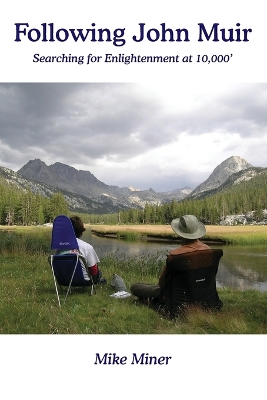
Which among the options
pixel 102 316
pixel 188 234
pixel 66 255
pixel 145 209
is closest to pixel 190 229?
pixel 188 234

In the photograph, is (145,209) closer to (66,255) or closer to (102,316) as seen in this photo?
(66,255)

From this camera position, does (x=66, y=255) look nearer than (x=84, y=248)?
Yes

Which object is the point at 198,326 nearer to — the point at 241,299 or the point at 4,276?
the point at 241,299

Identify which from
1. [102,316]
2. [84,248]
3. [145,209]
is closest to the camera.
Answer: [102,316]

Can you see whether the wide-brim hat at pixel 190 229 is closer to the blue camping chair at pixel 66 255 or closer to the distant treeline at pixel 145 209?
the blue camping chair at pixel 66 255

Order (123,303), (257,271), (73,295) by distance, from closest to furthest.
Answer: (123,303) → (73,295) → (257,271)

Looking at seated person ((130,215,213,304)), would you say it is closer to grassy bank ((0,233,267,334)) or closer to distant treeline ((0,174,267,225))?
grassy bank ((0,233,267,334))

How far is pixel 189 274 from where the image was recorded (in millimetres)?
4988

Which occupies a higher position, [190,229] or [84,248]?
[190,229]

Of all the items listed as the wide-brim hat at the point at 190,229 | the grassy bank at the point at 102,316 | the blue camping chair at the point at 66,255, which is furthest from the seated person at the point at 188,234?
the blue camping chair at the point at 66,255

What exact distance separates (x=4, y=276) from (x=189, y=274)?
23.0 feet

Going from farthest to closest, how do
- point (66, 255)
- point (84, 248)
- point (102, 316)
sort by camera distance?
point (84, 248), point (66, 255), point (102, 316)

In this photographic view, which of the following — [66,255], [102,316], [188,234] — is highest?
[188,234]
